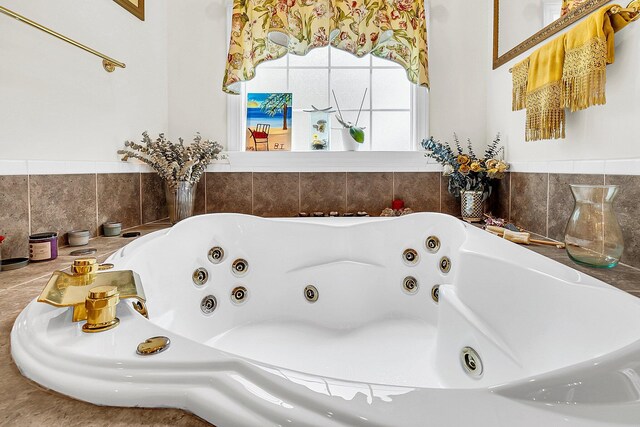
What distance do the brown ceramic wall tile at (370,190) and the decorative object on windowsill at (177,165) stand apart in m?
0.80

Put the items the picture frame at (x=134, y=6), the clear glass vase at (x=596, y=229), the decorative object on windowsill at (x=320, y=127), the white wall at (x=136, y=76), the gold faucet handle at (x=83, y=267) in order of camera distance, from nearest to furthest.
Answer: the gold faucet handle at (x=83, y=267) → the clear glass vase at (x=596, y=229) → the white wall at (x=136, y=76) → the picture frame at (x=134, y=6) → the decorative object on windowsill at (x=320, y=127)

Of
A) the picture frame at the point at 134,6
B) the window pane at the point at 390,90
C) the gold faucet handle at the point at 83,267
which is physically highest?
the picture frame at the point at 134,6

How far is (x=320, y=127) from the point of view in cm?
230

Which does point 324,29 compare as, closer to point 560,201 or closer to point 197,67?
point 197,67

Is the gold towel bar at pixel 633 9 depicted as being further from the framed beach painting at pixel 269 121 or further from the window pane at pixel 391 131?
the framed beach painting at pixel 269 121

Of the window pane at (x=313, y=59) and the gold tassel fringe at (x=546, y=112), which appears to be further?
the window pane at (x=313, y=59)

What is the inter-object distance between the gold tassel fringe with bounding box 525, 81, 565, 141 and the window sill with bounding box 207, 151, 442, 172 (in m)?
0.70

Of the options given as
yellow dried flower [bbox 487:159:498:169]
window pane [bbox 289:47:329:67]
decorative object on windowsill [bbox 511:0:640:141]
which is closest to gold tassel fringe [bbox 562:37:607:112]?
decorative object on windowsill [bbox 511:0:640:141]

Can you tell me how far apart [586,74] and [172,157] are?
1.77 m

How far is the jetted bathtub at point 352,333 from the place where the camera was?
0.40 metres

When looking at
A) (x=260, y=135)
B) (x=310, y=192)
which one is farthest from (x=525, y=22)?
(x=260, y=135)

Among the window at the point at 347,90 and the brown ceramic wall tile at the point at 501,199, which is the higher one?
the window at the point at 347,90

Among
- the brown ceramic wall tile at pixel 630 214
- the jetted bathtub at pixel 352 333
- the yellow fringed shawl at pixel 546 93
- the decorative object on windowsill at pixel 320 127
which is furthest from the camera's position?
the decorative object on windowsill at pixel 320 127

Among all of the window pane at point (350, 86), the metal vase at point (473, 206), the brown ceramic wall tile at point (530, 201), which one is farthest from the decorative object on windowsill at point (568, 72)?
the window pane at point (350, 86)
